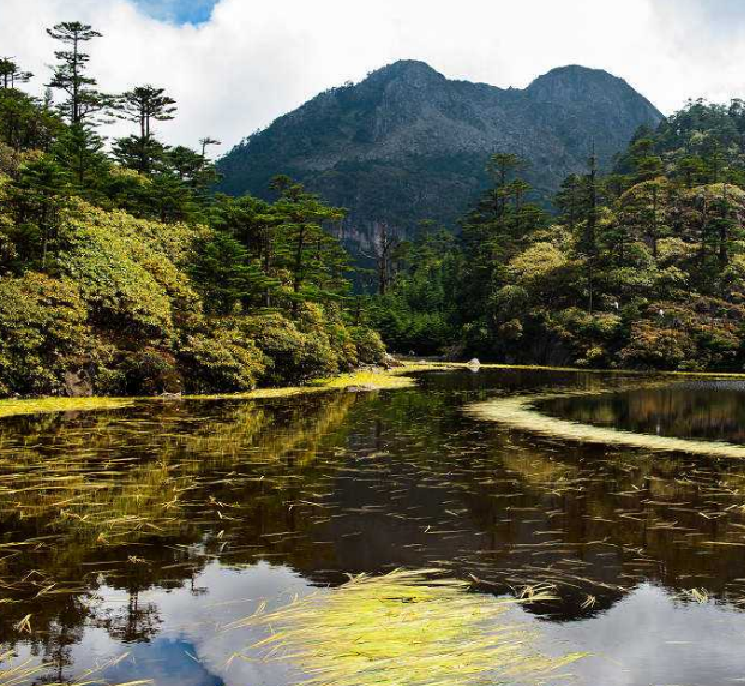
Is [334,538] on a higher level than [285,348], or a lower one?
lower

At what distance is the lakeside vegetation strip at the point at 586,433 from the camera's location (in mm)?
15969

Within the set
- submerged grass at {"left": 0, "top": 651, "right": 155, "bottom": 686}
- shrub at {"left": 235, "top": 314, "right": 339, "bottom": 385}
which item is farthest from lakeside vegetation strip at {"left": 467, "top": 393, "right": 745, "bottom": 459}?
submerged grass at {"left": 0, "top": 651, "right": 155, "bottom": 686}

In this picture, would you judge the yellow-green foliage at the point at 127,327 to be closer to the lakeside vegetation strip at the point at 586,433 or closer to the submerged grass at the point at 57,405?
the submerged grass at the point at 57,405

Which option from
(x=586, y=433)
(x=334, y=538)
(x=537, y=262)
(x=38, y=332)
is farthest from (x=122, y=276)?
(x=537, y=262)

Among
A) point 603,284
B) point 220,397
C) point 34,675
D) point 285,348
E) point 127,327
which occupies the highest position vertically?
point 603,284

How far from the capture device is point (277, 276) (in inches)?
1588

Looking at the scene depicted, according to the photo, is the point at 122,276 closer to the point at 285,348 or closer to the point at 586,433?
the point at 285,348

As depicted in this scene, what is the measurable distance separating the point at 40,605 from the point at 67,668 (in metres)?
1.42

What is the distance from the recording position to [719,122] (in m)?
119

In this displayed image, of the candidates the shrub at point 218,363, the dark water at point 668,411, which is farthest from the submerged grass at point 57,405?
the dark water at point 668,411

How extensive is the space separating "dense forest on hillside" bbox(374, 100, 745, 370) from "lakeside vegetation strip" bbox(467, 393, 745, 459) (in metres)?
37.1

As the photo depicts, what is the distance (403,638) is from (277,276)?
36.3 metres

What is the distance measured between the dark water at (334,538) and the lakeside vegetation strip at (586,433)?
1.01 metres

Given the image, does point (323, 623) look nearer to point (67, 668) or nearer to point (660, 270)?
point (67, 668)
